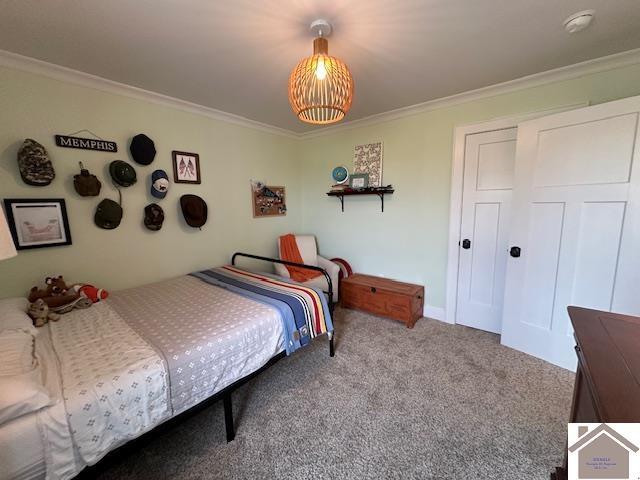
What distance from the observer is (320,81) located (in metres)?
1.45

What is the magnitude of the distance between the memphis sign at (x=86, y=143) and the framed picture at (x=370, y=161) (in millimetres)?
2509

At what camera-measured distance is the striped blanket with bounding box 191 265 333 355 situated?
1849 millimetres

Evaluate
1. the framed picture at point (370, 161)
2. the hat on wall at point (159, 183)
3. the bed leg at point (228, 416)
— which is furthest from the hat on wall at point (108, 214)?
the framed picture at point (370, 161)

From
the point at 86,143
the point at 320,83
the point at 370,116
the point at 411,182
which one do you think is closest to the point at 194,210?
the point at 86,143

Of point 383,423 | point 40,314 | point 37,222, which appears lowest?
point 383,423

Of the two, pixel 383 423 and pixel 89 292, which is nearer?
pixel 383 423

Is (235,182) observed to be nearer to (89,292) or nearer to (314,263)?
(314,263)

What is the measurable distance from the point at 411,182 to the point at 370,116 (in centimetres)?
93

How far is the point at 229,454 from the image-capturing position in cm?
144

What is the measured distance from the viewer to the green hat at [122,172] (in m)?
2.24

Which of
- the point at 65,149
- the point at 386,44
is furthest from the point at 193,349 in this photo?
the point at 386,44

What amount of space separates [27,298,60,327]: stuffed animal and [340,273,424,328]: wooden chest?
2.56 metres

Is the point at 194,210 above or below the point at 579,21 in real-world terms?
below

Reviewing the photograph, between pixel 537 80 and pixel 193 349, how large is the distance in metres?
3.23
